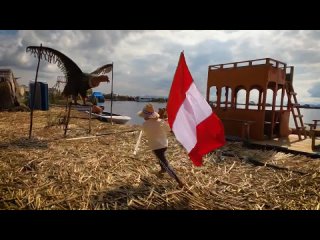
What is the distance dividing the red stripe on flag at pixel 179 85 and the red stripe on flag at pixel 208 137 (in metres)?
0.71

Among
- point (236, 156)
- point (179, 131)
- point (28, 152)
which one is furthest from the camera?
point (236, 156)

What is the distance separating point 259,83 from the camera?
38.4ft

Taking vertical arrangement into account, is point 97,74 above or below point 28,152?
above

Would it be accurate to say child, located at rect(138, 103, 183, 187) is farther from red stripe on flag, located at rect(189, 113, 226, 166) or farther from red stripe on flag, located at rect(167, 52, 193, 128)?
red stripe on flag, located at rect(189, 113, 226, 166)

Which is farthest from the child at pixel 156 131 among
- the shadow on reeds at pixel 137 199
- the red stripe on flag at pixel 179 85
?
the shadow on reeds at pixel 137 199

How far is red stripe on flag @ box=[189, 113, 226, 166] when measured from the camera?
208 inches

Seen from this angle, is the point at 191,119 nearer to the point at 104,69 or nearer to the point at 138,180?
the point at 138,180

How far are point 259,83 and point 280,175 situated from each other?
588cm

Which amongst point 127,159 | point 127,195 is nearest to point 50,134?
point 127,159

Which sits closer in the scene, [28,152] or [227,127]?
[28,152]

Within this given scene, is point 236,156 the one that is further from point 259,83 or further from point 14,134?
point 14,134

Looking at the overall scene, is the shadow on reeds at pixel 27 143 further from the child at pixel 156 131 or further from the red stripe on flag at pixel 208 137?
the red stripe on flag at pixel 208 137

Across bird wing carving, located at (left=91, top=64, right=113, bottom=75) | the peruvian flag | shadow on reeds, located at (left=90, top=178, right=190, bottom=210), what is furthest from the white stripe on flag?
bird wing carving, located at (left=91, top=64, right=113, bottom=75)

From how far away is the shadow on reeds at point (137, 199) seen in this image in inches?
191
